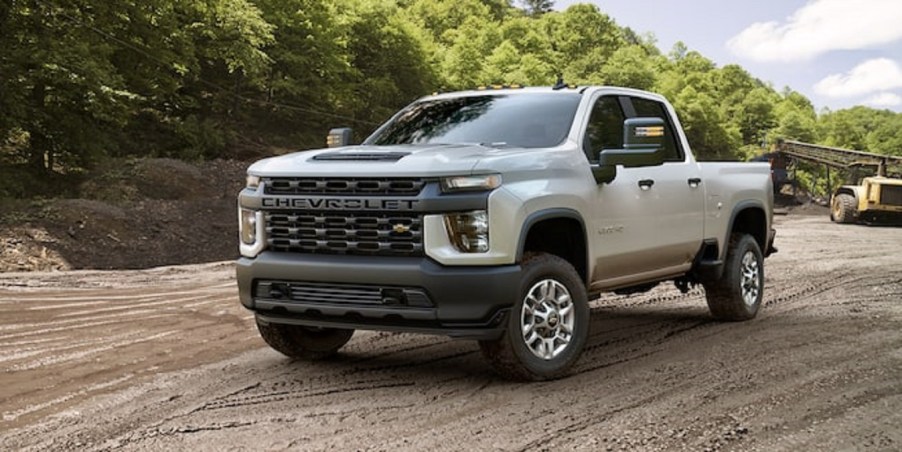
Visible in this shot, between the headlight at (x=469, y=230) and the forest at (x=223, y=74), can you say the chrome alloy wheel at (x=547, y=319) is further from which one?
the forest at (x=223, y=74)

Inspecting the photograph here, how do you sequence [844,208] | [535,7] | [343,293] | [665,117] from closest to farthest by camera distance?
1. [343,293]
2. [665,117]
3. [844,208]
4. [535,7]

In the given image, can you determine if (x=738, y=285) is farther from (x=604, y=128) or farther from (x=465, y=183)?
(x=465, y=183)

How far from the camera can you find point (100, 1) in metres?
26.1

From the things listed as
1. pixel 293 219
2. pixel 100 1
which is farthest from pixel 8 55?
pixel 293 219

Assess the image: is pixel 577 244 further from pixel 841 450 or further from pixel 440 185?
pixel 841 450

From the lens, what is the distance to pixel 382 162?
5.74 metres

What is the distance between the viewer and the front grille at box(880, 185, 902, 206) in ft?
105

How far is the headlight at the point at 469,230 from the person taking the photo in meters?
5.55

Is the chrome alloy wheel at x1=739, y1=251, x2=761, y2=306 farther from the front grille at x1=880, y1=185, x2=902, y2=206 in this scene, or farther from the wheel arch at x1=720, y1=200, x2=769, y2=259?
the front grille at x1=880, y1=185, x2=902, y2=206

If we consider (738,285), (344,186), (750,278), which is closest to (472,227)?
(344,186)

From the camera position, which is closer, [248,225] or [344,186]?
[344,186]

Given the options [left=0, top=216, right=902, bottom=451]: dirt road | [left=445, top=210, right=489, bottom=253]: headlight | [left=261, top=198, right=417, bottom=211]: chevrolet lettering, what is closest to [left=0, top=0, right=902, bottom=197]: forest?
[left=0, top=216, right=902, bottom=451]: dirt road

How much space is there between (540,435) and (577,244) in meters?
2.06

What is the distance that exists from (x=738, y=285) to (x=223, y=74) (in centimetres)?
3702
